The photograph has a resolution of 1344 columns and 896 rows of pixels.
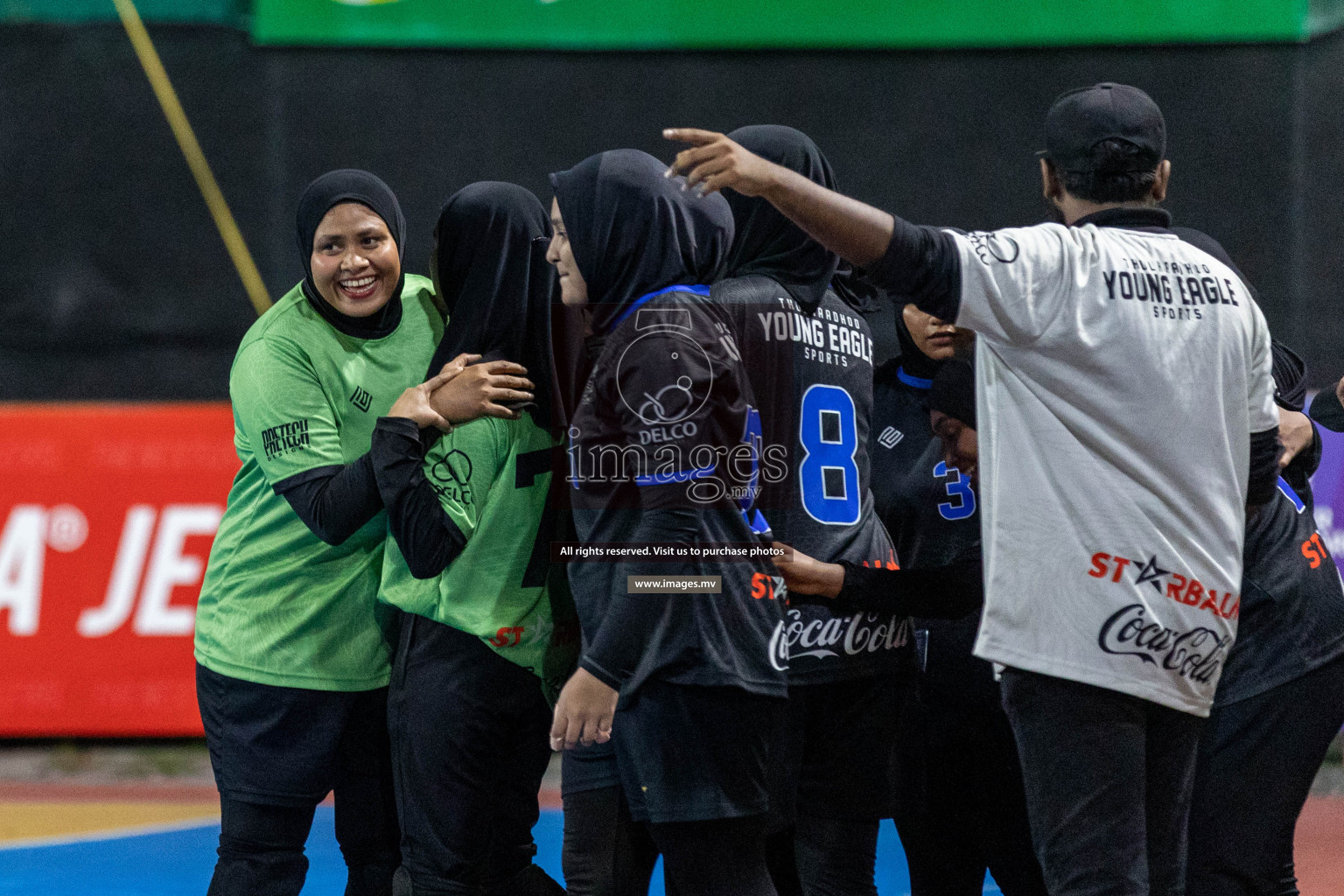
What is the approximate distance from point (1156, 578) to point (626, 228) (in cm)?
103

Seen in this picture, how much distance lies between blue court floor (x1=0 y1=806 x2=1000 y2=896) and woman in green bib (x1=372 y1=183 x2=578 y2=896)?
1441 millimetres

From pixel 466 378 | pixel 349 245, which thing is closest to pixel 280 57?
pixel 349 245

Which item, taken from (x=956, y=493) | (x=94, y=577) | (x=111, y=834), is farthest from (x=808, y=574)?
(x=94, y=577)

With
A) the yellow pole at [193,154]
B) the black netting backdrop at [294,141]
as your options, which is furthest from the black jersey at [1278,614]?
the yellow pole at [193,154]

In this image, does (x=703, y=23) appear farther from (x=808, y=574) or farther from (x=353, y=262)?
(x=808, y=574)

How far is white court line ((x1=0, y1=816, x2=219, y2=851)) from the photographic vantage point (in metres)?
4.65

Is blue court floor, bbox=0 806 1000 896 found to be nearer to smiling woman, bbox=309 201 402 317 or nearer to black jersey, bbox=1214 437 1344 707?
black jersey, bbox=1214 437 1344 707

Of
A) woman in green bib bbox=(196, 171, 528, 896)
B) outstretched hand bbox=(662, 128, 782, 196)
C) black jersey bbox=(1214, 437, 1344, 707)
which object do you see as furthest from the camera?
woman in green bib bbox=(196, 171, 528, 896)

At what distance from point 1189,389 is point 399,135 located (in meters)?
5.48

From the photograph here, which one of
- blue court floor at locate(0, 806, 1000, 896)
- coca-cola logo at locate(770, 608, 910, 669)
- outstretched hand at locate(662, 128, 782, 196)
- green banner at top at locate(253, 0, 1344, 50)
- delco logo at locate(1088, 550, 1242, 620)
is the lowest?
blue court floor at locate(0, 806, 1000, 896)

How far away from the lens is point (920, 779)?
3170 mm

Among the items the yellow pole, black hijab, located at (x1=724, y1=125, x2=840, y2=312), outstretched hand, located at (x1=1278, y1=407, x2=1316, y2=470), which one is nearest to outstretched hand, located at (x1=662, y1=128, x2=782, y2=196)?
black hijab, located at (x1=724, y1=125, x2=840, y2=312)

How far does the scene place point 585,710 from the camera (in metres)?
2.29

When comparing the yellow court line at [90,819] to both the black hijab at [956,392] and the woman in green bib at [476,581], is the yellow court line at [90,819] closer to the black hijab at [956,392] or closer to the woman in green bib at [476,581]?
the woman in green bib at [476,581]
